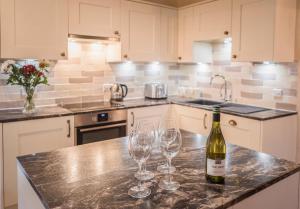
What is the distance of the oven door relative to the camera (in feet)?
9.75

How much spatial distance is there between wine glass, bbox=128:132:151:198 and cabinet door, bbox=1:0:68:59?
6.66 feet

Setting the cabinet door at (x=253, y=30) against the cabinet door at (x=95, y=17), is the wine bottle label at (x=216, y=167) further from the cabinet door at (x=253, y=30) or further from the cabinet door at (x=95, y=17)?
the cabinet door at (x=95, y=17)

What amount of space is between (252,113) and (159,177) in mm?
2008

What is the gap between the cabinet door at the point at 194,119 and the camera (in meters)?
3.30

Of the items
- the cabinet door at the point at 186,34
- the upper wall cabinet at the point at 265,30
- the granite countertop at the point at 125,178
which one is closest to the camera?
the granite countertop at the point at 125,178

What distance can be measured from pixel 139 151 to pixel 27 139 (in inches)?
72.9

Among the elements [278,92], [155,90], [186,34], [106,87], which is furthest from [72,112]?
[278,92]

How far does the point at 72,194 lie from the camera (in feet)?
3.57

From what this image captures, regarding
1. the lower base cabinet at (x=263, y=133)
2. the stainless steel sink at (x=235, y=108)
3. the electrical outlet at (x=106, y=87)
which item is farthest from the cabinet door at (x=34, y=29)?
the stainless steel sink at (x=235, y=108)

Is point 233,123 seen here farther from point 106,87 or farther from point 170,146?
point 170,146

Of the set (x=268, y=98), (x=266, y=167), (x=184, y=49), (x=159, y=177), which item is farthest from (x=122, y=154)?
(x=184, y=49)

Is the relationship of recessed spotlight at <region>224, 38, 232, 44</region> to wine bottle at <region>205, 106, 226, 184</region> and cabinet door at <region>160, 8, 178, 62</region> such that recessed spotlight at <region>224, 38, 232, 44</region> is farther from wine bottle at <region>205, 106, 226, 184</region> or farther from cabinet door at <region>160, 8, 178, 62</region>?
wine bottle at <region>205, 106, 226, 184</region>

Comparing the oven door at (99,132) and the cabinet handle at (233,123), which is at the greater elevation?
the cabinet handle at (233,123)

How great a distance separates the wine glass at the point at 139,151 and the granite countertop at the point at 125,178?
0.03 m
